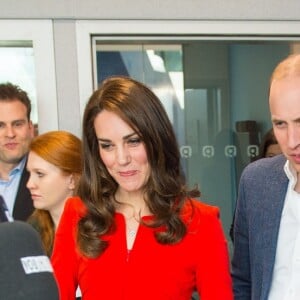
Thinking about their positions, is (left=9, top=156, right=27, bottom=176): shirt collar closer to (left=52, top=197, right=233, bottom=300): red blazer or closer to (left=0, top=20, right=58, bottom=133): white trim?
(left=0, top=20, right=58, bottom=133): white trim

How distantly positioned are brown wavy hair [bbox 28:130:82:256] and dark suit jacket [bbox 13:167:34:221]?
0.12 m

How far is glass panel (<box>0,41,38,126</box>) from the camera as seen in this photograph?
2430 mm

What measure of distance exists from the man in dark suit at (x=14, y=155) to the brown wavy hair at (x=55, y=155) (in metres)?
0.14

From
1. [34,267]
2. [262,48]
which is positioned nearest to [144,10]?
[262,48]

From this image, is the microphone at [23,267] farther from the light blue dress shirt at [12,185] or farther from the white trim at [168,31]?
the white trim at [168,31]

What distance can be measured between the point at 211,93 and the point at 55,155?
3.50ft

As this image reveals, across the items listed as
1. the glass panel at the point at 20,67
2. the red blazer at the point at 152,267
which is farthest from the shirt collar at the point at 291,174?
the glass panel at the point at 20,67

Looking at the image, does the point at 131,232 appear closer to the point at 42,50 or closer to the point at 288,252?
the point at 288,252

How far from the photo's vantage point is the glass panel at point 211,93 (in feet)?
8.59

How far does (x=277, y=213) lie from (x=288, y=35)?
152 centimetres

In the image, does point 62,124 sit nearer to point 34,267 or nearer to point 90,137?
point 90,137

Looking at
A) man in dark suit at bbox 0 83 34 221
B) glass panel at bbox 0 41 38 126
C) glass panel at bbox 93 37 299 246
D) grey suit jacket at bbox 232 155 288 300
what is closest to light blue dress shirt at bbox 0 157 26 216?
man in dark suit at bbox 0 83 34 221

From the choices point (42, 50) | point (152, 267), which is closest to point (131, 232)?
point (152, 267)

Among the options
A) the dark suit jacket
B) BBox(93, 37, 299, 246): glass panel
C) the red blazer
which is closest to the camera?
the red blazer
